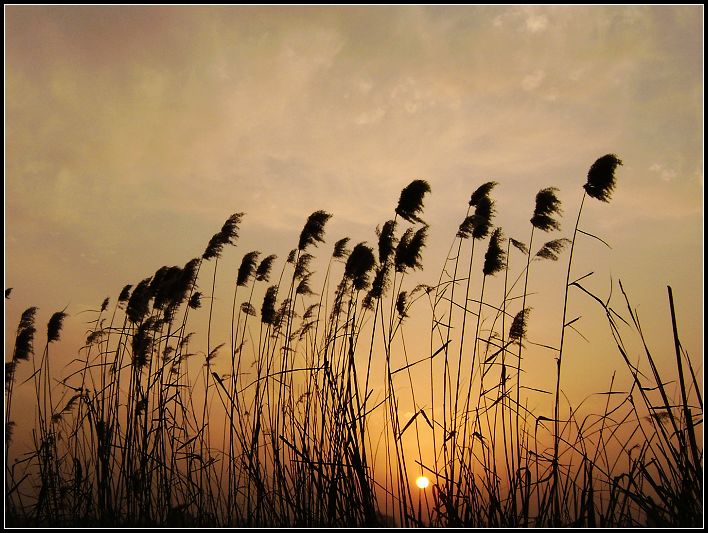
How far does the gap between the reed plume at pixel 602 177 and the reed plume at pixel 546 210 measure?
0.94 feet

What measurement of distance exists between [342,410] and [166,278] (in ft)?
9.04

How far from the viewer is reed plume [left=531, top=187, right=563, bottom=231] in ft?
13.5

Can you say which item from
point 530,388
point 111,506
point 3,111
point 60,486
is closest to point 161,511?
point 111,506

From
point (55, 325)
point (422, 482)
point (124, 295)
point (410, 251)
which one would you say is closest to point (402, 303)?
point (410, 251)

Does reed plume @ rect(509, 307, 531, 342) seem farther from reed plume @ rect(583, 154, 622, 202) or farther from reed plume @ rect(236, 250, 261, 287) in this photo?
reed plume @ rect(236, 250, 261, 287)

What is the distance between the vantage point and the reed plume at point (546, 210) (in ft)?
13.5

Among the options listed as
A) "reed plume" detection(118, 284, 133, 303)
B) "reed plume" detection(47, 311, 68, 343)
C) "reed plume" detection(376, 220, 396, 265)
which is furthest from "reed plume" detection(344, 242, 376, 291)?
"reed plume" detection(47, 311, 68, 343)

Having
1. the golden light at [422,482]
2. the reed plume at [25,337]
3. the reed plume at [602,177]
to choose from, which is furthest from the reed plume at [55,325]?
the reed plume at [602,177]

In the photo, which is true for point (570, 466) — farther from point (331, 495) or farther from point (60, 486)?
point (60, 486)

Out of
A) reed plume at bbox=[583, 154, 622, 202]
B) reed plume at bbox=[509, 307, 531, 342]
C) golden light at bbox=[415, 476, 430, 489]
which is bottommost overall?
golden light at bbox=[415, 476, 430, 489]

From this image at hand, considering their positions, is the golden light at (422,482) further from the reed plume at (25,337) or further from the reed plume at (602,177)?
the reed plume at (25,337)

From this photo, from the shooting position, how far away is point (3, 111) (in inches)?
169

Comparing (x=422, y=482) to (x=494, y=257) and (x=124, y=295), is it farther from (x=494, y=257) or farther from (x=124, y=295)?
(x=124, y=295)

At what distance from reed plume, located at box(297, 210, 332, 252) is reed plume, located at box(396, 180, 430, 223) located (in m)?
0.95
